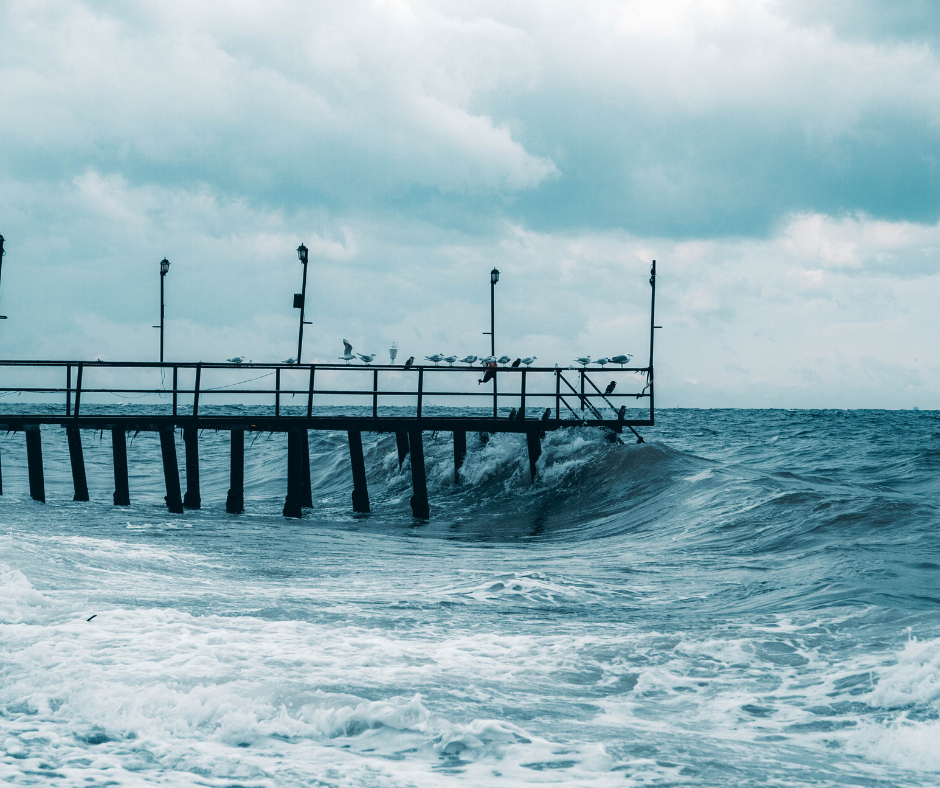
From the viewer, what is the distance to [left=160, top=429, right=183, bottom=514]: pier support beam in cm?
1828

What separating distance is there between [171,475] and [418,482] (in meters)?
5.19

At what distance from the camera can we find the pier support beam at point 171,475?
18.3 meters

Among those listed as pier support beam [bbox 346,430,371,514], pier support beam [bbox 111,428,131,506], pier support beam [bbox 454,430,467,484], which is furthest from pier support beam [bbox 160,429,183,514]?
pier support beam [bbox 454,430,467,484]

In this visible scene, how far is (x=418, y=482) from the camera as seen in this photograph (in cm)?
1919

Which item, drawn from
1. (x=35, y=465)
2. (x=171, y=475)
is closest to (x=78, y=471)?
(x=35, y=465)

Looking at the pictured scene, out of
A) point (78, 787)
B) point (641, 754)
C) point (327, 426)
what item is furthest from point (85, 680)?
point (327, 426)

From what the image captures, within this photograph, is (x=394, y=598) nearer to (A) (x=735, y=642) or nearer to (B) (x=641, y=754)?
(A) (x=735, y=642)

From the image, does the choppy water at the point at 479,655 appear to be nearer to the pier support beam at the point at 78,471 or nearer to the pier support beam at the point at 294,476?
the pier support beam at the point at 294,476

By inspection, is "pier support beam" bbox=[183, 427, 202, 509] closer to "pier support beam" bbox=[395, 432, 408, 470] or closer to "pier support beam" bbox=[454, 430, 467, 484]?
"pier support beam" bbox=[395, 432, 408, 470]

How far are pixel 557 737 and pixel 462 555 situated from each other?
7.58 m

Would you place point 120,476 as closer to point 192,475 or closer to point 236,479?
point 192,475

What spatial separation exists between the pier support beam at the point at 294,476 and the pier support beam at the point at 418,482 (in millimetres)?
2395

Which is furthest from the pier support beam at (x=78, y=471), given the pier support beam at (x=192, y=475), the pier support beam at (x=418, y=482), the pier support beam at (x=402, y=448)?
the pier support beam at (x=402, y=448)

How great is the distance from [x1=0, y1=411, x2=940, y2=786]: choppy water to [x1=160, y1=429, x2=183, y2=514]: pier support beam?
3898mm
